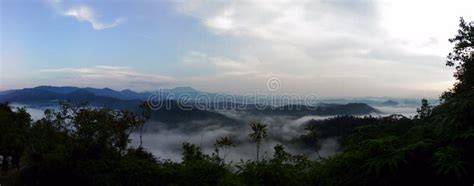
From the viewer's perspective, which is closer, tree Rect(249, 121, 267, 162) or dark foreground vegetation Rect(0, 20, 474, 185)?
dark foreground vegetation Rect(0, 20, 474, 185)

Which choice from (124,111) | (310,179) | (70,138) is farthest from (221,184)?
(124,111)

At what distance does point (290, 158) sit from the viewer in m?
7.59

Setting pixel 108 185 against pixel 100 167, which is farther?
pixel 100 167

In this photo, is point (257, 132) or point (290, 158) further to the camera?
point (257, 132)

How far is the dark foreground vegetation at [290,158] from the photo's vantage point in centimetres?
433

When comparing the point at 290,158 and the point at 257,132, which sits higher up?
the point at 290,158

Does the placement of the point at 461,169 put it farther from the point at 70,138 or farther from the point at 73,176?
the point at 70,138

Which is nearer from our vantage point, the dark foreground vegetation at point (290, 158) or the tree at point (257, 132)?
the dark foreground vegetation at point (290, 158)

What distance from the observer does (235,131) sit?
109062 millimetres

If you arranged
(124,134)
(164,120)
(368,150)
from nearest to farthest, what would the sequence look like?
(368,150) < (124,134) < (164,120)

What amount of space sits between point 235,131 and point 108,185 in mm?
102052

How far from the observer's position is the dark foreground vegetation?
14.2ft

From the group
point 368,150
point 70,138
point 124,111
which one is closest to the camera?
point 368,150

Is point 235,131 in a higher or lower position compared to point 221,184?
lower
